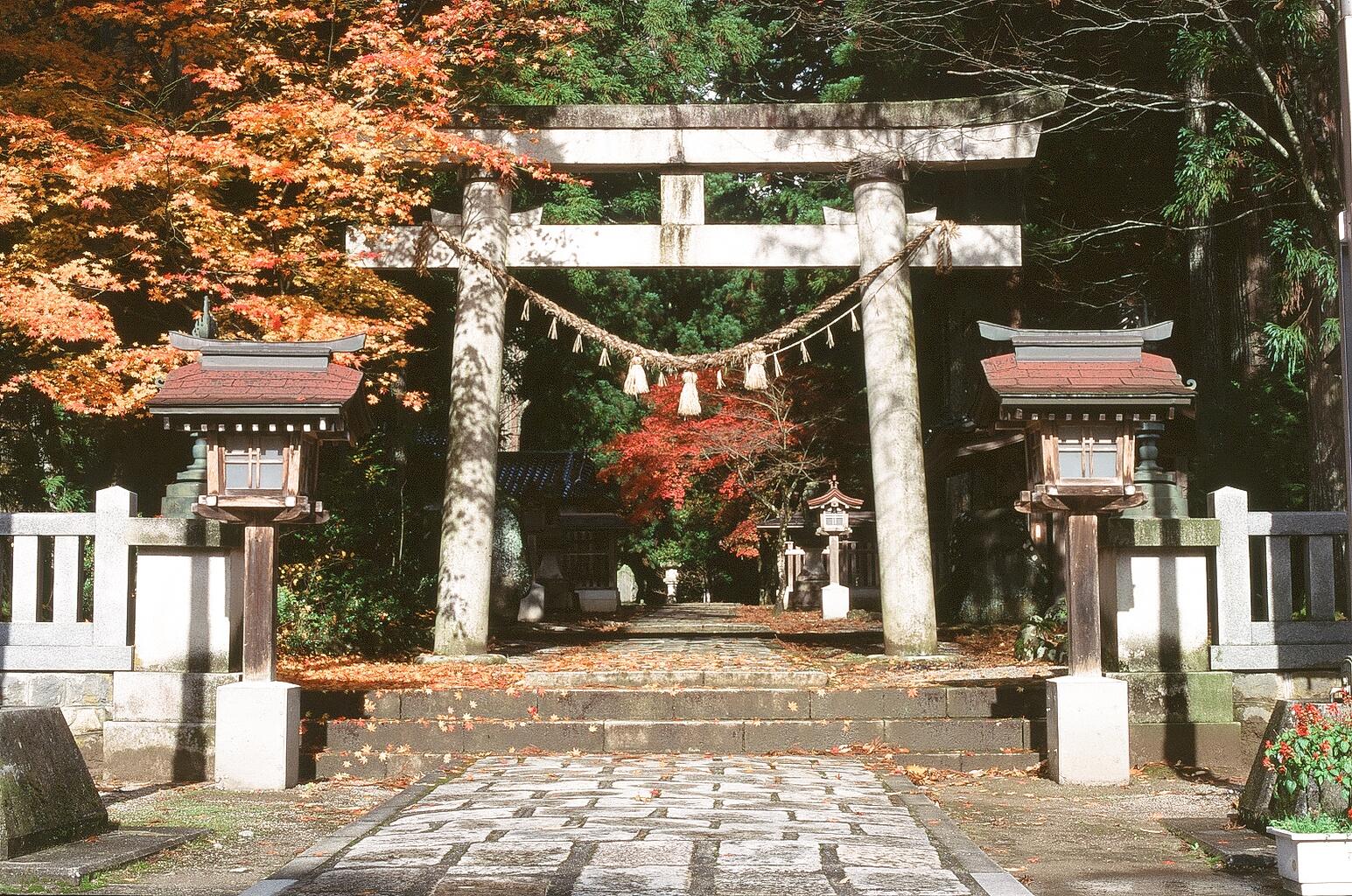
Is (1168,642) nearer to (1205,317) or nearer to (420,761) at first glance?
(420,761)

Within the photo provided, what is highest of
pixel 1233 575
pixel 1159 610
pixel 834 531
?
pixel 834 531

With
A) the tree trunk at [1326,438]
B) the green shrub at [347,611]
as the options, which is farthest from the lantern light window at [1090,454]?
the green shrub at [347,611]

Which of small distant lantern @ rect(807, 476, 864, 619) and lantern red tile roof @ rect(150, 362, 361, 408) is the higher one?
lantern red tile roof @ rect(150, 362, 361, 408)

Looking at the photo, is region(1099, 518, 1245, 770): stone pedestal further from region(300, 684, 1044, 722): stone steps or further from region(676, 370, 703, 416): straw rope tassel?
region(676, 370, 703, 416): straw rope tassel

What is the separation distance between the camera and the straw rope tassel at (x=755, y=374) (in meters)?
12.7

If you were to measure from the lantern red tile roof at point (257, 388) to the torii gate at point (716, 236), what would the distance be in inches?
190

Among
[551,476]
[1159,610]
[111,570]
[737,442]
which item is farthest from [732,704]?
[551,476]

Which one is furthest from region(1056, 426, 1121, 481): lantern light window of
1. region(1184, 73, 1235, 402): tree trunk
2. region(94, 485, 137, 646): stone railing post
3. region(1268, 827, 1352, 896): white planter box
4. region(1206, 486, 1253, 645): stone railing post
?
region(1184, 73, 1235, 402): tree trunk

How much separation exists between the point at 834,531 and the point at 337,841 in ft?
67.1

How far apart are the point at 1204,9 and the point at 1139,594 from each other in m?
6.21

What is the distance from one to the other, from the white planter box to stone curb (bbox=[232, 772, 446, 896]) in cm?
441

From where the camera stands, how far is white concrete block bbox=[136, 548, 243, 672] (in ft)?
29.9

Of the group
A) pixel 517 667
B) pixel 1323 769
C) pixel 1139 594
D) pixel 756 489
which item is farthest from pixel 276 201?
pixel 756 489

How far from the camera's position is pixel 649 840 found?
6328 millimetres
